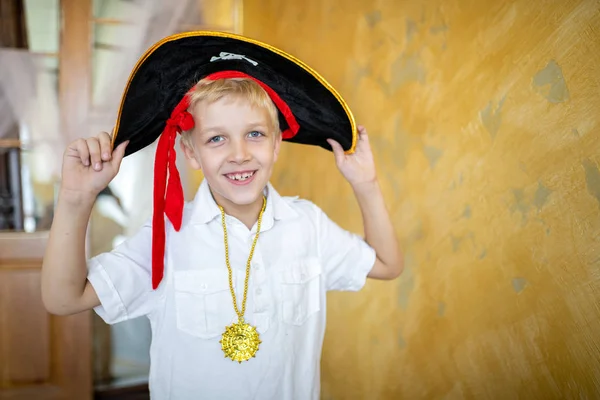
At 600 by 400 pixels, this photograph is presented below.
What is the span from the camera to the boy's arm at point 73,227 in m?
0.88

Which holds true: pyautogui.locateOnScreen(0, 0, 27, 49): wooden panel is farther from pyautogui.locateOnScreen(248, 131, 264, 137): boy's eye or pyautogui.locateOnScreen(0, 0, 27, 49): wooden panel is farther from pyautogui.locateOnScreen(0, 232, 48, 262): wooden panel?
pyautogui.locateOnScreen(248, 131, 264, 137): boy's eye

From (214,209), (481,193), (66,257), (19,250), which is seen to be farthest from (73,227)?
(19,250)

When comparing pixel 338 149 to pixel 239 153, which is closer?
pixel 239 153

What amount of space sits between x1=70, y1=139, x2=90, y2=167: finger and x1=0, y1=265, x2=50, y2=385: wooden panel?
1.50 metres

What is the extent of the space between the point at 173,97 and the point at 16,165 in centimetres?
168

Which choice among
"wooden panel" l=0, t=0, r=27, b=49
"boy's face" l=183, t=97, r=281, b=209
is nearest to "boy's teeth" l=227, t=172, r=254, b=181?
"boy's face" l=183, t=97, r=281, b=209

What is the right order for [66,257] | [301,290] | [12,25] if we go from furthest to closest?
[12,25], [301,290], [66,257]

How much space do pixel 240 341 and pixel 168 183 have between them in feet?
1.19

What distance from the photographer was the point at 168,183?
3.23 feet

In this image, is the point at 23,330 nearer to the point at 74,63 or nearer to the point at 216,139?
the point at 74,63

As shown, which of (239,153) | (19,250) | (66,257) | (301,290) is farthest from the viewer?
(19,250)

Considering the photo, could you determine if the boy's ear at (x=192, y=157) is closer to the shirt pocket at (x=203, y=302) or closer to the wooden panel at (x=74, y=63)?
the shirt pocket at (x=203, y=302)

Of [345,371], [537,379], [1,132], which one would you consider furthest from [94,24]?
[537,379]

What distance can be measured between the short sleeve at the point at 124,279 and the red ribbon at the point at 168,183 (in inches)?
1.9
